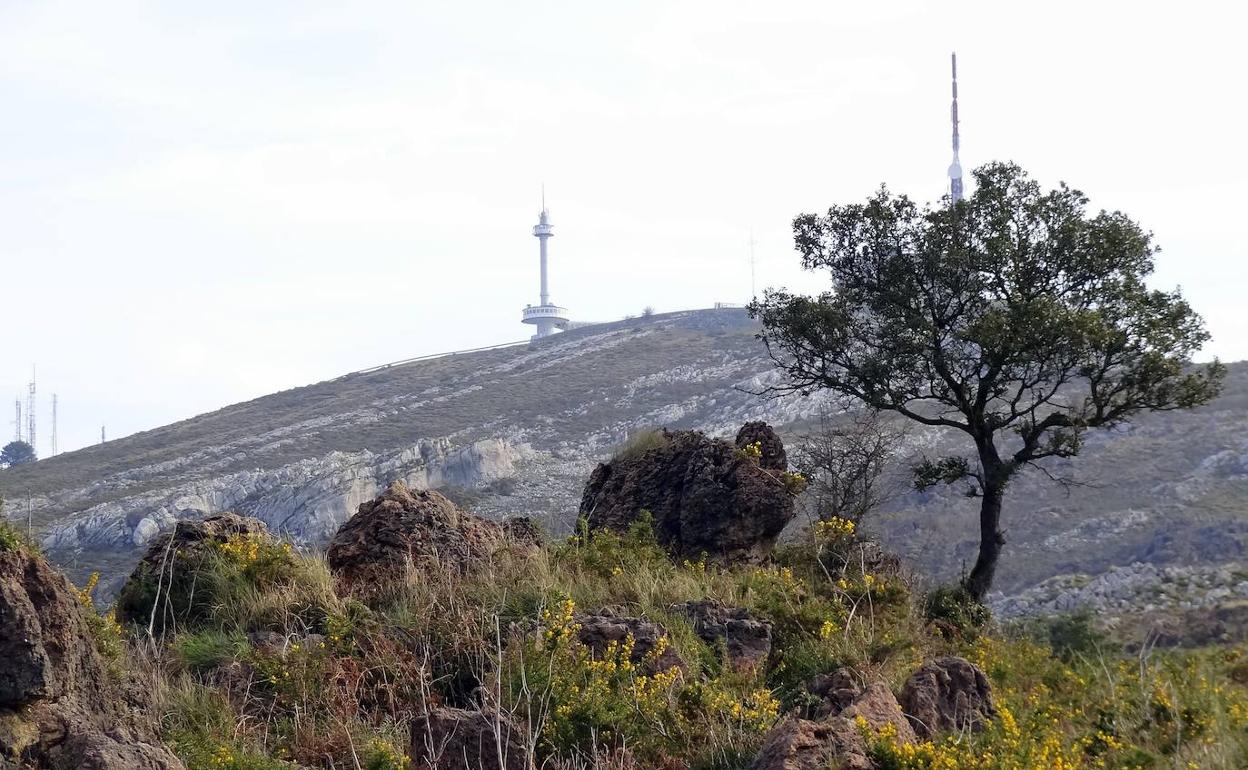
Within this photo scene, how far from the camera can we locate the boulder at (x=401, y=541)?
10.1m

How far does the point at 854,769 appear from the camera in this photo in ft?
18.1

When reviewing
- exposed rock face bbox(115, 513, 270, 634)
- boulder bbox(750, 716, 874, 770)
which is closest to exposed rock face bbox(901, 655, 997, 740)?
boulder bbox(750, 716, 874, 770)

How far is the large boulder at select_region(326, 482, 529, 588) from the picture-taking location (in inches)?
399

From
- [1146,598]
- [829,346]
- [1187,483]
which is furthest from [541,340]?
[829,346]

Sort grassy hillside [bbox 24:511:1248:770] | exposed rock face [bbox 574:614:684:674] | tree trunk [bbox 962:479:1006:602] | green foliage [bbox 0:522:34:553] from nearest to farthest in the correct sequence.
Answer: green foliage [bbox 0:522:34:553], grassy hillside [bbox 24:511:1248:770], exposed rock face [bbox 574:614:684:674], tree trunk [bbox 962:479:1006:602]

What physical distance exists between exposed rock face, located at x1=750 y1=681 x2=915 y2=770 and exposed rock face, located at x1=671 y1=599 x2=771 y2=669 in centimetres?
235

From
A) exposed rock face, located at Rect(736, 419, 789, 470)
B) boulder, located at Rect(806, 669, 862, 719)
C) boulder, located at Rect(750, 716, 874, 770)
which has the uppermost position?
exposed rock face, located at Rect(736, 419, 789, 470)

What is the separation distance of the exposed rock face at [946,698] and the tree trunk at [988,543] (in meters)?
9.01

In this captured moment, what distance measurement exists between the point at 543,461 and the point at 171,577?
2065 inches

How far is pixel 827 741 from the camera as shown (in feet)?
18.8

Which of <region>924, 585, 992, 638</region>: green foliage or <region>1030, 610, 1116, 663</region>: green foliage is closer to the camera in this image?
<region>924, 585, 992, 638</region>: green foliage

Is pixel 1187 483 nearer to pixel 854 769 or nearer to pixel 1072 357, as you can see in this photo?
pixel 1072 357

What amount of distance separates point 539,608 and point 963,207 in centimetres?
1210

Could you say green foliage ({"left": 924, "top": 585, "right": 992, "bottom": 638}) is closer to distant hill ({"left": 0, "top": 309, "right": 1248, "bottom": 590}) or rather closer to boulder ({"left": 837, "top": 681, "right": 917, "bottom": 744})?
boulder ({"left": 837, "top": 681, "right": 917, "bottom": 744})
